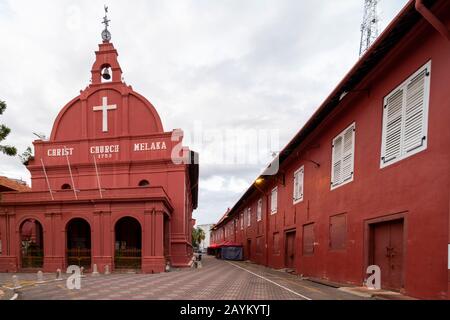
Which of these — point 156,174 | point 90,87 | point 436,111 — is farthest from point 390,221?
point 90,87

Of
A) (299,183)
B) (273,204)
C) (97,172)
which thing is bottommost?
(273,204)

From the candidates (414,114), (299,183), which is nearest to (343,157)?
(414,114)

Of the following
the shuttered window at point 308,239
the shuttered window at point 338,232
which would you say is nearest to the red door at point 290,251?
the shuttered window at point 308,239

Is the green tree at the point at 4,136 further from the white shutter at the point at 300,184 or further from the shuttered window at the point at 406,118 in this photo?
the white shutter at the point at 300,184

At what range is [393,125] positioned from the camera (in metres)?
8.83

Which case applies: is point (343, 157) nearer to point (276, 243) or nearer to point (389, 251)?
point (389, 251)

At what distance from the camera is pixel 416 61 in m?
7.88

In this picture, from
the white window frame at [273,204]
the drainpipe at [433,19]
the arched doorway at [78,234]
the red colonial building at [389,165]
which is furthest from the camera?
the white window frame at [273,204]

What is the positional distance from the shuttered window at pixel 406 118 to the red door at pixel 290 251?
1118 centimetres

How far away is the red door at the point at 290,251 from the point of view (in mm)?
19219

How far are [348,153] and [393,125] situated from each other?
3030mm

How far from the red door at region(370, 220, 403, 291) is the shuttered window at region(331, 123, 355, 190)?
2443 mm

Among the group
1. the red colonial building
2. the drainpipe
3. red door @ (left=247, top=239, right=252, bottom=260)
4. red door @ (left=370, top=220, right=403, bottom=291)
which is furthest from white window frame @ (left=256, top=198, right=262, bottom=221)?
the drainpipe

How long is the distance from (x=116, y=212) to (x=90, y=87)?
1111 cm
